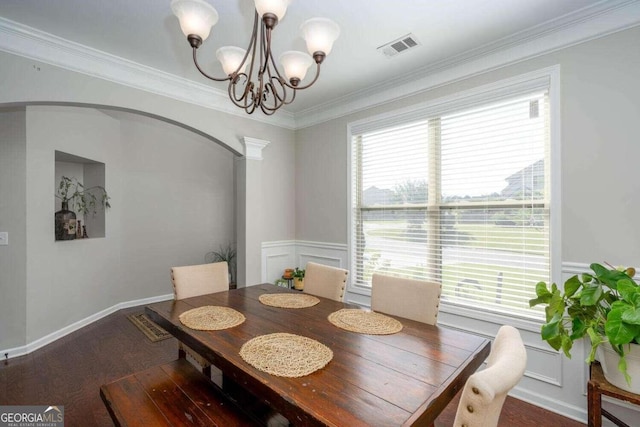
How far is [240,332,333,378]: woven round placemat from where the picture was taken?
3.82 ft

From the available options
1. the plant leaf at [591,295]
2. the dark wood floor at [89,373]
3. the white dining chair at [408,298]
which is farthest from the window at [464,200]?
the white dining chair at [408,298]

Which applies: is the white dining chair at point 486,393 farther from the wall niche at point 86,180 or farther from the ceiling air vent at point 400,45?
the wall niche at point 86,180

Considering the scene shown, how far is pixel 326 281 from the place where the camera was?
2.34 m

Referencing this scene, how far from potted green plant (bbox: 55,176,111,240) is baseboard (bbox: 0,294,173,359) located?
3.38 feet

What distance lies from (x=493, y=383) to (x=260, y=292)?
1.81m

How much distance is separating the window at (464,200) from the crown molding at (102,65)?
1.70 metres

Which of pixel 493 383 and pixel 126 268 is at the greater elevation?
pixel 493 383

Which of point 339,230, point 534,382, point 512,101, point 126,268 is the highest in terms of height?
point 512,101

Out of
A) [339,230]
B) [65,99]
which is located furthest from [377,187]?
[65,99]

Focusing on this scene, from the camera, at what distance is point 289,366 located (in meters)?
1.19

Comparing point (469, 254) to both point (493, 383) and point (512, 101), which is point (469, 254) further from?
point (493, 383)

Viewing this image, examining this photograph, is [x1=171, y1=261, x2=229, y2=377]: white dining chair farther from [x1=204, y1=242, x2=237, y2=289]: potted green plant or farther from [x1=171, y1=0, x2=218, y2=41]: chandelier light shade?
[x1=204, y1=242, x2=237, y2=289]: potted green plant

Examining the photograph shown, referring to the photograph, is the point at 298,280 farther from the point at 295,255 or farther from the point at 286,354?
the point at 286,354

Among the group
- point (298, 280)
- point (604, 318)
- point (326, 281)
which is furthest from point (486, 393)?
point (298, 280)
